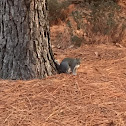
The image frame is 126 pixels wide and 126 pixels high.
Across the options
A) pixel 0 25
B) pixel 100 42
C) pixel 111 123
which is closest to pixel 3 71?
pixel 0 25

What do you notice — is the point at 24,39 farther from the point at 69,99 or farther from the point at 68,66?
the point at 69,99

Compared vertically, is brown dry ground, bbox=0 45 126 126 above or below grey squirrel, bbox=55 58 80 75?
below

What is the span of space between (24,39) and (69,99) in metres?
0.96

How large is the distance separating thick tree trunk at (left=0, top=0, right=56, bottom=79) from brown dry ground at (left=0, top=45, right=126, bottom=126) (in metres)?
0.17

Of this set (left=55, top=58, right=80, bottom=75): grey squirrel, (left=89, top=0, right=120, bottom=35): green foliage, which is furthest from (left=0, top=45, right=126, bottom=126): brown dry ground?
(left=89, top=0, right=120, bottom=35): green foliage

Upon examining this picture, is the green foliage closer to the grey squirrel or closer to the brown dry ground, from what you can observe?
the brown dry ground

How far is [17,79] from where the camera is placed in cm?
372

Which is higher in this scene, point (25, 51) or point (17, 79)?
point (25, 51)

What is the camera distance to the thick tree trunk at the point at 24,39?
354cm

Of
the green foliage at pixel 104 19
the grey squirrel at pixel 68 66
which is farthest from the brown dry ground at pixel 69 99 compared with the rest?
the green foliage at pixel 104 19

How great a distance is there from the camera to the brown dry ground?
279 cm

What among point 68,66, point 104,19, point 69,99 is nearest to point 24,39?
point 68,66

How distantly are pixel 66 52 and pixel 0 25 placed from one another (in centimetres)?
185

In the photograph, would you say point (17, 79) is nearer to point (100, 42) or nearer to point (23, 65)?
point (23, 65)
